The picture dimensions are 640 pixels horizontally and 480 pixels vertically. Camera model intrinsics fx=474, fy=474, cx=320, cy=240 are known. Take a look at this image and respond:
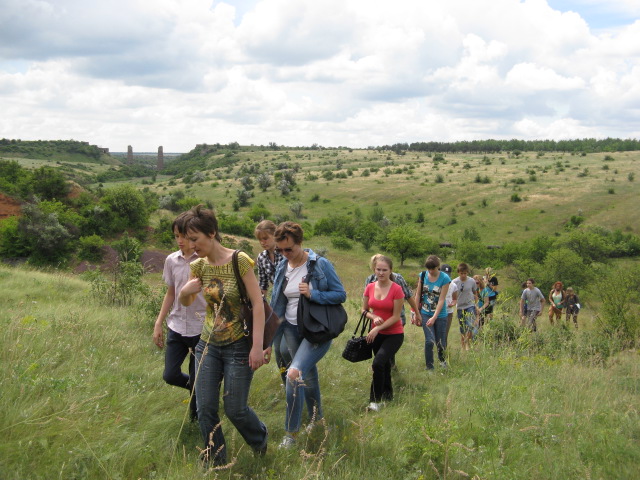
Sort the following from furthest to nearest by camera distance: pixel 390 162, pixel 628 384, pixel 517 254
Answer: pixel 390 162
pixel 517 254
pixel 628 384

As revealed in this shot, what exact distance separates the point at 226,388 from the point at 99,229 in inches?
1067

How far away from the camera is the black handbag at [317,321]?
12.1ft

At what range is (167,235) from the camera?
29.0 meters

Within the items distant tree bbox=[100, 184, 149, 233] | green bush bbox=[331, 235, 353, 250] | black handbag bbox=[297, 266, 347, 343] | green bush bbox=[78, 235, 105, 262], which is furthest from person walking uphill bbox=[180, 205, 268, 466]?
green bush bbox=[331, 235, 353, 250]

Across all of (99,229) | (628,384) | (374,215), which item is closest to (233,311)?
(628,384)

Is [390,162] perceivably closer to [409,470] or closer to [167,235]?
[167,235]

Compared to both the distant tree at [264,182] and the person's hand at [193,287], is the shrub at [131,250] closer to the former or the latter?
the person's hand at [193,287]

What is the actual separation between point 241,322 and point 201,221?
691 millimetres

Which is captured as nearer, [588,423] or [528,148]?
[588,423]

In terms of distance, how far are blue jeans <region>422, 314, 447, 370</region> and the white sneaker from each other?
3.01 metres

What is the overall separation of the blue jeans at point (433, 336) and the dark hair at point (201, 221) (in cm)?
388

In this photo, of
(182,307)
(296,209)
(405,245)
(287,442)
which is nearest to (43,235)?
(182,307)

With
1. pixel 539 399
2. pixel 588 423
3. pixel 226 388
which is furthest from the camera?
pixel 539 399

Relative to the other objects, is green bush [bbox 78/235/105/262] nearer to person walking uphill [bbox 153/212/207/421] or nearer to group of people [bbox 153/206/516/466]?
group of people [bbox 153/206/516/466]
